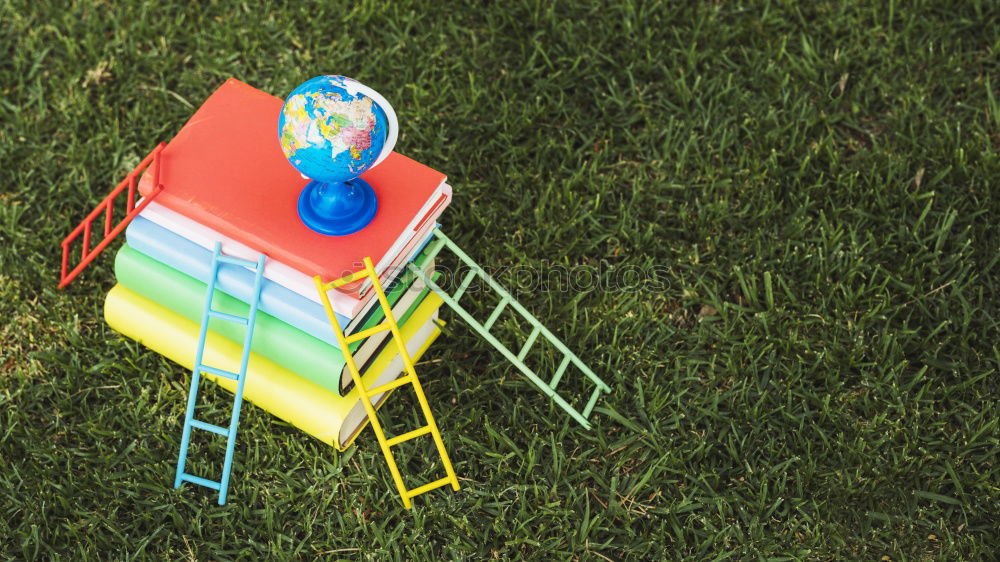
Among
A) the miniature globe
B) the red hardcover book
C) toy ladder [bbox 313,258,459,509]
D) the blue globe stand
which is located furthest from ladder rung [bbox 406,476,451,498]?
the miniature globe

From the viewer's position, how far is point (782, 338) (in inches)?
170

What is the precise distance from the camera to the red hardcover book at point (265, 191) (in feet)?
11.7

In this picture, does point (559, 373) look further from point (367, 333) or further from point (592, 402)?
point (367, 333)

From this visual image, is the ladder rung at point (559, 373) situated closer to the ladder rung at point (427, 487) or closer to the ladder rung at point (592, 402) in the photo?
the ladder rung at point (592, 402)

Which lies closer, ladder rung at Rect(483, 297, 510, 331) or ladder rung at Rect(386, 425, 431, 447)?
ladder rung at Rect(386, 425, 431, 447)

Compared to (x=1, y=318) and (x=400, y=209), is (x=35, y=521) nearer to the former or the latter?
(x=1, y=318)

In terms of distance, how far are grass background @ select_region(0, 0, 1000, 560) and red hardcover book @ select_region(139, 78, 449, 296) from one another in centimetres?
85

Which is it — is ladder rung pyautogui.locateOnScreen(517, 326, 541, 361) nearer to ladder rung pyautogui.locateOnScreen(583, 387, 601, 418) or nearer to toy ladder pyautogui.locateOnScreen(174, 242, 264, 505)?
ladder rung pyautogui.locateOnScreen(583, 387, 601, 418)

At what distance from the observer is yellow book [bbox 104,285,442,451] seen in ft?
12.6

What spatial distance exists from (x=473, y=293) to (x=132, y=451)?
1.61 m

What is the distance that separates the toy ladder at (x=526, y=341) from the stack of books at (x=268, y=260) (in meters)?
0.09

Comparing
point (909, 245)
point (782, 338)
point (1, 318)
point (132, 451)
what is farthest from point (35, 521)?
point (909, 245)

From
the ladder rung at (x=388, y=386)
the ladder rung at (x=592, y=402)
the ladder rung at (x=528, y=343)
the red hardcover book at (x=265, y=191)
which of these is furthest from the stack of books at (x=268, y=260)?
the ladder rung at (x=592, y=402)

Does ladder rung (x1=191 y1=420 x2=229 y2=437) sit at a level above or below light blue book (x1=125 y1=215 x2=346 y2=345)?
below
